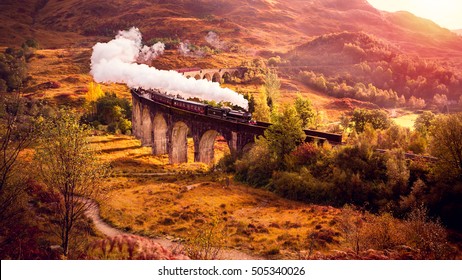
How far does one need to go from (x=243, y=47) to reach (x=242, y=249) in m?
154

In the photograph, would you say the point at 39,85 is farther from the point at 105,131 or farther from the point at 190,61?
the point at 190,61

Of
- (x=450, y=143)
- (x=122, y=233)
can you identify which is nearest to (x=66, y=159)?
(x=122, y=233)

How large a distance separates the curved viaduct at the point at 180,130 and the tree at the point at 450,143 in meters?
20.3

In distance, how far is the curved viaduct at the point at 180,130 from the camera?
46.0 meters

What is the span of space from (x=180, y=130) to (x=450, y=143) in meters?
41.0

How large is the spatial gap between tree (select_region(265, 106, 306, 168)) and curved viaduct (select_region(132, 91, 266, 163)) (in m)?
3.23

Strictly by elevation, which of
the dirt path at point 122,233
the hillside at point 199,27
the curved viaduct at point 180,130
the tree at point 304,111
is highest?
the hillside at point 199,27

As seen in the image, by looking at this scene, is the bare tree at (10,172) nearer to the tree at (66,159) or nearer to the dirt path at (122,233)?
the tree at (66,159)

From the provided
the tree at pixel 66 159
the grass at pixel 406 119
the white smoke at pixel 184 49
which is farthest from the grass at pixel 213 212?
the white smoke at pixel 184 49

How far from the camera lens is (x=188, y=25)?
182625 mm

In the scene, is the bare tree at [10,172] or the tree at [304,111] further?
the tree at [304,111]

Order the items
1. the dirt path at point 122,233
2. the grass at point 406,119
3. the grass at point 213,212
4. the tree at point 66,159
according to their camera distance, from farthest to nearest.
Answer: the grass at point 406,119 < the grass at point 213,212 < the dirt path at point 122,233 < the tree at point 66,159

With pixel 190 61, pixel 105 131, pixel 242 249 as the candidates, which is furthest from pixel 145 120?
pixel 190 61

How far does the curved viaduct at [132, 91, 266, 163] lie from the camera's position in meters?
46.0
